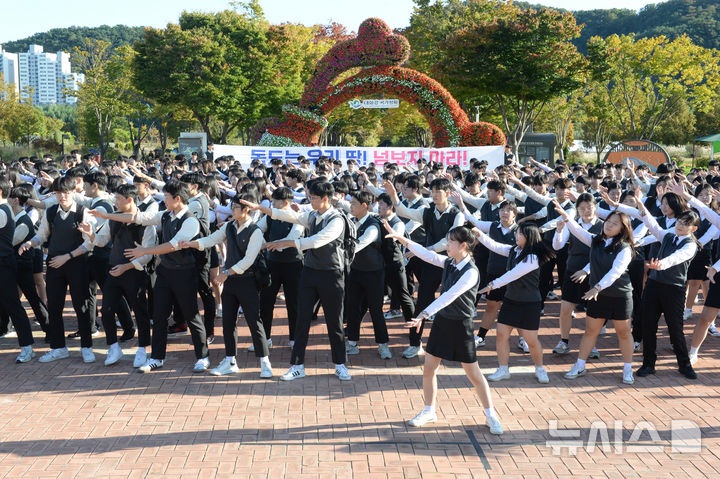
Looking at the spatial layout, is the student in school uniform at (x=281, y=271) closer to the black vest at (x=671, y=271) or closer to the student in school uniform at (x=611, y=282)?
the student in school uniform at (x=611, y=282)

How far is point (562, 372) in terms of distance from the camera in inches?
269

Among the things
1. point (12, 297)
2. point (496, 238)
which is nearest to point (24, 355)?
point (12, 297)

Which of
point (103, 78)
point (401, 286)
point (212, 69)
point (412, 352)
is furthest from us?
point (103, 78)

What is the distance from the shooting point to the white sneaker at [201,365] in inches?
265

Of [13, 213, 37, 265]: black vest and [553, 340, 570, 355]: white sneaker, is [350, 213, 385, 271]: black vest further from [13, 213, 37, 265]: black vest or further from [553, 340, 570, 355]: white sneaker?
[13, 213, 37, 265]: black vest

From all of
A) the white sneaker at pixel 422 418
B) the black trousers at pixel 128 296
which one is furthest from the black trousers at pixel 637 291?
the black trousers at pixel 128 296

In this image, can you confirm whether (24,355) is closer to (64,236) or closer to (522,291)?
(64,236)

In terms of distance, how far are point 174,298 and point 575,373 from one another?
4.31m

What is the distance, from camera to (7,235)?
22.6ft

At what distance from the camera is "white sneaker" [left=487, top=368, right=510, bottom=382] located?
652 cm

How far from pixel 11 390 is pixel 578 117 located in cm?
4598

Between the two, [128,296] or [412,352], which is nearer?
[128,296]

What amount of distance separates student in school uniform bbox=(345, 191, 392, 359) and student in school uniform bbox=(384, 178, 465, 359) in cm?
33

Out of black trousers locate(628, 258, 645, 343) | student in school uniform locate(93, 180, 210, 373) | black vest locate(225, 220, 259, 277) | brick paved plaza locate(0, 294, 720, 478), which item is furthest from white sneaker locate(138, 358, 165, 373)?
black trousers locate(628, 258, 645, 343)
